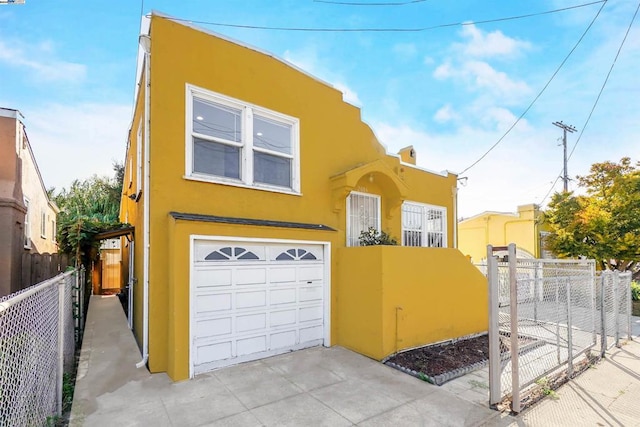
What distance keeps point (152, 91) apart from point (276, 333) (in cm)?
507

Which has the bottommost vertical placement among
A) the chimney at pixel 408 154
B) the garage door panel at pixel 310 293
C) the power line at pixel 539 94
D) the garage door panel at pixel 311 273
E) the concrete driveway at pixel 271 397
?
the concrete driveway at pixel 271 397

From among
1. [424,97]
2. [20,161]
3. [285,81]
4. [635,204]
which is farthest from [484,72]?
[20,161]

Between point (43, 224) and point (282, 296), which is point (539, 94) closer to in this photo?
point (282, 296)

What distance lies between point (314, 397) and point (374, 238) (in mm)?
4452

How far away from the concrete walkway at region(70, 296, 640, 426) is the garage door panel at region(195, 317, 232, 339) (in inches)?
25.0

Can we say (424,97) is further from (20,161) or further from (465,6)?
(20,161)

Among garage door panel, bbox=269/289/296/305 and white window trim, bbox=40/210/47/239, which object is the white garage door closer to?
garage door panel, bbox=269/289/296/305

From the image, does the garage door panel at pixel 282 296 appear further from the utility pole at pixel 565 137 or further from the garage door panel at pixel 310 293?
the utility pole at pixel 565 137

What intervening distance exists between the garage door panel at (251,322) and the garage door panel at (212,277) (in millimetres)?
719

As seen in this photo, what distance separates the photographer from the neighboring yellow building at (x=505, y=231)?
17.6 metres

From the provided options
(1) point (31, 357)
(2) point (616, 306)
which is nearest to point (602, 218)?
(2) point (616, 306)

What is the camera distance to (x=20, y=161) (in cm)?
904

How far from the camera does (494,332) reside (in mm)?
4391

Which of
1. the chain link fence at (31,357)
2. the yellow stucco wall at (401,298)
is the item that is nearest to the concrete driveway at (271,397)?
the chain link fence at (31,357)
